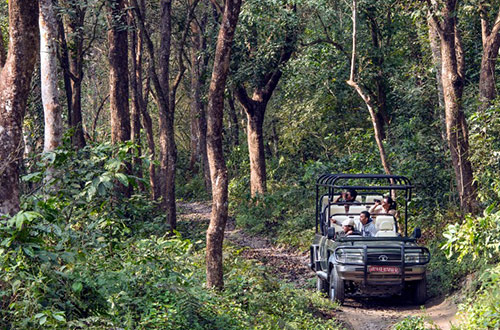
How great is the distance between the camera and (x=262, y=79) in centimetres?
2214

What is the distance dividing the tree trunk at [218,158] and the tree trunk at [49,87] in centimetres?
303

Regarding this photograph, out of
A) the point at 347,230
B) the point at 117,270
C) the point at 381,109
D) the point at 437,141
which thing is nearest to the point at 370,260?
the point at 347,230

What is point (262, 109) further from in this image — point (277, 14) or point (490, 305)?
point (490, 305)

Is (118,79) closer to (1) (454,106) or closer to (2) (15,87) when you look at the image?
(2) (15,87)

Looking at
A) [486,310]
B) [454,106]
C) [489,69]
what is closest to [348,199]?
[454,106]

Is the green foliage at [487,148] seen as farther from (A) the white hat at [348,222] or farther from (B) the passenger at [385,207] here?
(A) the white hat at [348,222]

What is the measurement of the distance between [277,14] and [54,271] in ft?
49.2

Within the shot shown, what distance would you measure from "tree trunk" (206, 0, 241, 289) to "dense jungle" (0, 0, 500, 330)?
0.08 ft

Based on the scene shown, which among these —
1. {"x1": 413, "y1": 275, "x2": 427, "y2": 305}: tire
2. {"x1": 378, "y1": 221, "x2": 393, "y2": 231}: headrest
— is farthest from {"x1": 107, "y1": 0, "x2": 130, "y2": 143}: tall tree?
{"x1": 413, "y1": 275, "x2": 427, "y2": 305}: tire

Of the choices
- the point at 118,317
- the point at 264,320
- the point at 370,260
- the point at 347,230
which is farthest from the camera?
the point at 347,230

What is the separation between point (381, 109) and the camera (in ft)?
75.0

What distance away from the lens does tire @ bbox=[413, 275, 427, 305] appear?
11359 millimetres

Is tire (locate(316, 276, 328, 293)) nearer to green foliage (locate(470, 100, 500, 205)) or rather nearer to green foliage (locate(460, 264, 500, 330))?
green foliage (locate(470, 100, 500, 205))

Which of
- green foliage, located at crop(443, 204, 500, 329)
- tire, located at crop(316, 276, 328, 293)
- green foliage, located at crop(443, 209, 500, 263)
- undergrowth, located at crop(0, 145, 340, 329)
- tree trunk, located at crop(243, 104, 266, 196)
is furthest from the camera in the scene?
tree trunk, located at crop(243, 104, 266, 196)
